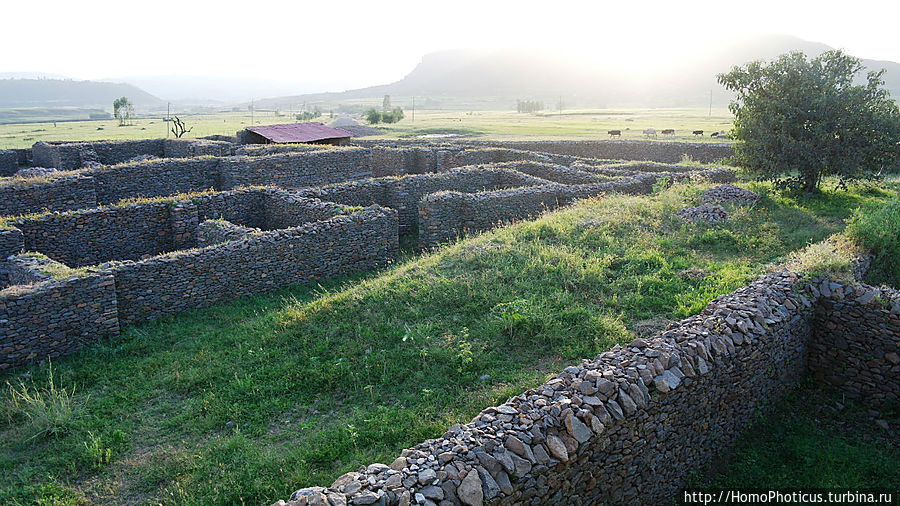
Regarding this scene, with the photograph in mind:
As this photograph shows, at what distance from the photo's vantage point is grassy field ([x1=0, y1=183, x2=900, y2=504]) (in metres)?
6.71

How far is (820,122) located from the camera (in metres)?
15.9

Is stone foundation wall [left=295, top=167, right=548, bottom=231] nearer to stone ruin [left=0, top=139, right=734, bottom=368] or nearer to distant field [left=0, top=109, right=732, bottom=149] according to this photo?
stone ruin [left=0, top=139, right=734, bottom=368]

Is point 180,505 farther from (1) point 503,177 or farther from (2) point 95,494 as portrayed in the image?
(1) point 503,177

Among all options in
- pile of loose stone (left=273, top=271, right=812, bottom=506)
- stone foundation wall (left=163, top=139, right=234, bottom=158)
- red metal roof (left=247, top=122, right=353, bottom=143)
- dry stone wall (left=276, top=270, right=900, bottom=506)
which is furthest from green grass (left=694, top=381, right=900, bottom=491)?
red metal roof (left=247, top=122, right=353, bottom=143)

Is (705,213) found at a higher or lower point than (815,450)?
higher

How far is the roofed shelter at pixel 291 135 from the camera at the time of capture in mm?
30281

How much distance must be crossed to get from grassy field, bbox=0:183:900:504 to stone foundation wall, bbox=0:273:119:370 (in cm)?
33

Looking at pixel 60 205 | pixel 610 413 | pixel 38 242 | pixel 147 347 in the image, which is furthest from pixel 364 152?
pixel 610 413

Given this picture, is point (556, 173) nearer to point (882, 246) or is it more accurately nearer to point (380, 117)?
point (882, 246)

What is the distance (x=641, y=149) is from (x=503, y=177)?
15812 millimetres

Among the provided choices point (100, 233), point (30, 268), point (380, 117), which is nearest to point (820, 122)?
point (30, 268)

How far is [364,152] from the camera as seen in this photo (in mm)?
23266

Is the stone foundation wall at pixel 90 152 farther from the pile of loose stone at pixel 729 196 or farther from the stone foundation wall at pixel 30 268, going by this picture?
the pile of loose stone at pixel 729 196

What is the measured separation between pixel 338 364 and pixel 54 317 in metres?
5.21
